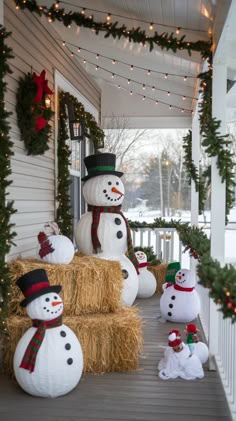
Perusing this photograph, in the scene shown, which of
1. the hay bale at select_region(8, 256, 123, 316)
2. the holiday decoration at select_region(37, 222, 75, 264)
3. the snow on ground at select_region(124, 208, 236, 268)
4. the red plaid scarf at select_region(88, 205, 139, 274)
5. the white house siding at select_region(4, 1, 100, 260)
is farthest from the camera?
the snow on ground at select_region(124, 208, 236, 268)

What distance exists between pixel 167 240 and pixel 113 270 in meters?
3.96

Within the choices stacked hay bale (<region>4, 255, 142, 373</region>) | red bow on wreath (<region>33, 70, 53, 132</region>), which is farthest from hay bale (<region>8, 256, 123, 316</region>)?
red bow on wreath (<region>33, 70, 53, 132</region>)

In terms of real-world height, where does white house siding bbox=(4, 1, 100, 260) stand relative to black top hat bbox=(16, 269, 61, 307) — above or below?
above

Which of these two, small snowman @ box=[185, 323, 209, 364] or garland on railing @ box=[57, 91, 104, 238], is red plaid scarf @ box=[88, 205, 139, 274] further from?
small snowman @ box=[185, 323, 209, 364]

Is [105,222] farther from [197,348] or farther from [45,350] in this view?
[45,350]

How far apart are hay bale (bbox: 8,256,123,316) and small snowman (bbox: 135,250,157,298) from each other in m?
2.21

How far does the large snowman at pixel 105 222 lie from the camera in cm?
479

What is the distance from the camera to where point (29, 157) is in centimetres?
442

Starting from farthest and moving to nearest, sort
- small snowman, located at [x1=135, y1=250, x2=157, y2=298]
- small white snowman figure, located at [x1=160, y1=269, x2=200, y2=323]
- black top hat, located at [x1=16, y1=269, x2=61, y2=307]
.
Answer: small snowman, located at [x1=135, y1=250, x2=157, y2=298] → small white snowman figure, located at [x1=160, y1=269, x2=200, y2=323] → black top hat, located at [x1=16, y1=269, x2=61, y2=307]

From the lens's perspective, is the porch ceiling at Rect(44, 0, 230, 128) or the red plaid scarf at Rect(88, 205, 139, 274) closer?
the porch ceiling at Rect(44, 0, 230, 128)

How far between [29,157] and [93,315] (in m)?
1.67

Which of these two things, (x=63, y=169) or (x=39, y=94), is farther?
(x=63, y=169)

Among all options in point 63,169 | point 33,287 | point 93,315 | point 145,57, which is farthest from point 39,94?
point 145,57

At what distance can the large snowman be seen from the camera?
15.7 feet
